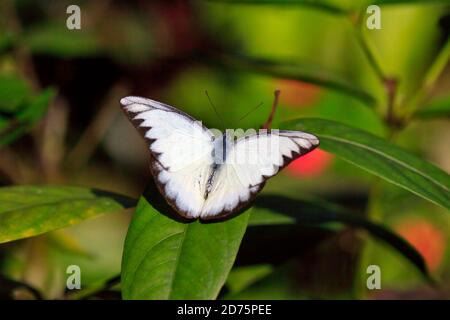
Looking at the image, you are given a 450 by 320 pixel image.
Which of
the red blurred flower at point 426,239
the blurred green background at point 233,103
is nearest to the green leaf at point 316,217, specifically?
the blurred green background at point 233,103

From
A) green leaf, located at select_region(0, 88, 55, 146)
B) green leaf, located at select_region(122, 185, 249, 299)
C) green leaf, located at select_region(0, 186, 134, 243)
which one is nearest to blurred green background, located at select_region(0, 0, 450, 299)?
green leaf, located at select_region(0, 88, 55, 146)

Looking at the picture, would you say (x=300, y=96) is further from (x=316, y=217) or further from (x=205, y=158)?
(x=205, y=158)

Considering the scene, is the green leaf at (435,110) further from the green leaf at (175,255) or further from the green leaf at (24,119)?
the green leaf at (24,119)

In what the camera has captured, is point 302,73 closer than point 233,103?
Yes

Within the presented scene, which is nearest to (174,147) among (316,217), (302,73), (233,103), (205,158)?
(205,158)
